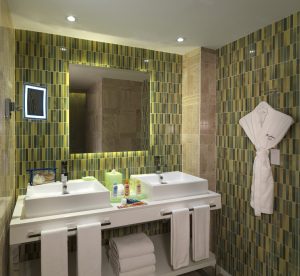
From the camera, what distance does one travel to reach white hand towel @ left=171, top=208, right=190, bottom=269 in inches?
83.2

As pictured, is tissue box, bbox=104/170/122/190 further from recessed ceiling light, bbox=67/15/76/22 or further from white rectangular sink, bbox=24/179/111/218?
recessed ceiling light, bbox=67/15/76/22

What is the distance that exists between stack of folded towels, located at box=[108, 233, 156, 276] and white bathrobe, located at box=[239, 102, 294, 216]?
105 centimetres

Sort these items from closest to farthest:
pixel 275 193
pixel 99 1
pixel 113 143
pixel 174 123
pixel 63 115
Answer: pixel 99 1, pixel 275 193, pixel 63 115, pixel 113 143, pixel 174 123

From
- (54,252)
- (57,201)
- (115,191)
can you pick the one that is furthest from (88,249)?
(115,191)

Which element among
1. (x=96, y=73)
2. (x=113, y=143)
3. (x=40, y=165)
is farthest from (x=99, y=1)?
(x=40, y=165)

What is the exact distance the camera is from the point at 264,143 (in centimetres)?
207

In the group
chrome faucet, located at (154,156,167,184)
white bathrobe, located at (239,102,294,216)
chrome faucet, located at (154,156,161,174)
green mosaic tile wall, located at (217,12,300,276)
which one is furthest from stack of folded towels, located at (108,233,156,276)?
white bathrobe, located at (239,102,294,216)

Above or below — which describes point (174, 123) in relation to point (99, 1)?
below

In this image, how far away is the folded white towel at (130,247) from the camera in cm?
207

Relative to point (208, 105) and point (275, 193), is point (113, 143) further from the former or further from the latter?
point (275, 193)

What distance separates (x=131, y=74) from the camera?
266 cm

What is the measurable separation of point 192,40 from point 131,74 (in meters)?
0.74

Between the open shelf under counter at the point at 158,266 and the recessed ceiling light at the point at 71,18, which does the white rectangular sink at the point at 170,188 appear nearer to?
the open shelf under counter at the point at 158,266

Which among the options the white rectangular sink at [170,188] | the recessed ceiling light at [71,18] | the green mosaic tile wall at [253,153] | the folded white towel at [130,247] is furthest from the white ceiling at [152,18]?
the folded white towel at [130,247]
